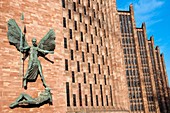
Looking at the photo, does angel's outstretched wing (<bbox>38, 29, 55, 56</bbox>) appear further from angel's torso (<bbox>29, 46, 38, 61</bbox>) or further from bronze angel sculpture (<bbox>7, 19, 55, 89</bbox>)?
angel's torso (<bbox>29, 46, 38, 61</bbox>)

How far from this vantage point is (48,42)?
12164mm

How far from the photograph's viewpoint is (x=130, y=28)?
80188mm

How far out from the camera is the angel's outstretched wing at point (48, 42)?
38.8 ft

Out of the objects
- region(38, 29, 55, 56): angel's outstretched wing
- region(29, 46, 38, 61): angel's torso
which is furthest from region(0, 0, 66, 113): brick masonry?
region(29, 46, 38, 61): angel's torso

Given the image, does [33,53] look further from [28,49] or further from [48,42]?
[48,42]

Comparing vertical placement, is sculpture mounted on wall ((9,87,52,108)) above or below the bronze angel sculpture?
below

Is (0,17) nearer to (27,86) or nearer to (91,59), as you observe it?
(27,86)

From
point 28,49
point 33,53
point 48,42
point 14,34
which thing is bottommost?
point 33,53

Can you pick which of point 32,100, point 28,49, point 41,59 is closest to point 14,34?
point 28,49

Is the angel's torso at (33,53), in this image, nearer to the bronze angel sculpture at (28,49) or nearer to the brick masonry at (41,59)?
the bronze angel sculpture at (28,49)

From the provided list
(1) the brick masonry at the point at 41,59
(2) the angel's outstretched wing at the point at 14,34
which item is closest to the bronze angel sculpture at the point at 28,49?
(2) the angel's outstretched wing at the point at 14,34

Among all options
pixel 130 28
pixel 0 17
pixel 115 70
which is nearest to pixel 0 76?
pixel 0 17

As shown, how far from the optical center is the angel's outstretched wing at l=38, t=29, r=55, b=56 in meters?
11.8

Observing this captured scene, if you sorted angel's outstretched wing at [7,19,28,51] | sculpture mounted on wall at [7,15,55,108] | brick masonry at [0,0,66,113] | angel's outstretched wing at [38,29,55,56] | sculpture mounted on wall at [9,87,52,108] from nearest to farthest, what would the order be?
1. sculpture mounted on wall at [9,87,52,108]
2. brick masonry at [0,0,66,113]
3. sculpture mounted on wall at [7,15,55,108]
4. angel's outstretched wing at [7,19,28,51]
5. angel's outstretched wing at [38,29,55,56]
